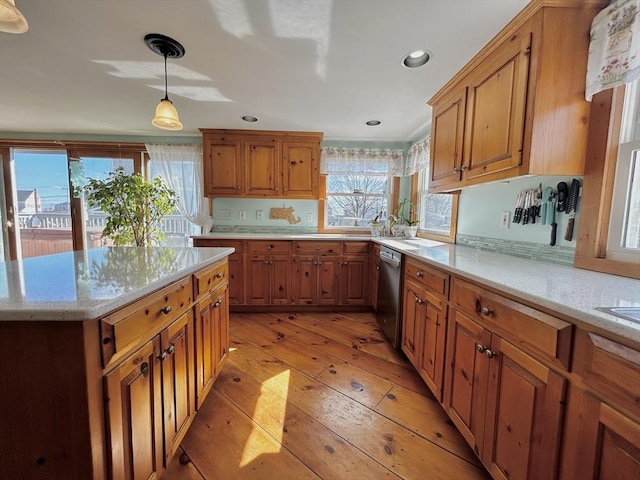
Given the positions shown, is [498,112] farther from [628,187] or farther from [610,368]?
[610,368]

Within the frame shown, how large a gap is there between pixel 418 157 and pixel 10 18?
10.3 feet

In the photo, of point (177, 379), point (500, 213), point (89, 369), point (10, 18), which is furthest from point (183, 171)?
point (500, 213)

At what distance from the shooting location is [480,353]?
114 centimetres

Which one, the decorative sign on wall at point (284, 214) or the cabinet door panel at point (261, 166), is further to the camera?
the decorative sign on wall at point (284, 214)

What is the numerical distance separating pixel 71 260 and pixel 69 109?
92.5 inches

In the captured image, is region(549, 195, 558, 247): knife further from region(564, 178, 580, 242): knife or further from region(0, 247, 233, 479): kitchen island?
region(0, 247, 233, 479): kitchen island

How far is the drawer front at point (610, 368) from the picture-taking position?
603 millimetres

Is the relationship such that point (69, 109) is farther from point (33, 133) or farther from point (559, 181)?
point (559, 181)

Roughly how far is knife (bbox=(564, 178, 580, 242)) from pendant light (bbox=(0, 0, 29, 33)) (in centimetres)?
247

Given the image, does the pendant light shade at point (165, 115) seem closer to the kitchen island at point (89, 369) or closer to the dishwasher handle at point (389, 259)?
the kitchen island at point (89, 369)

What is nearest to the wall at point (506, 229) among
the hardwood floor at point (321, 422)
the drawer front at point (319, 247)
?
the hardwood floor at point (321, 422)

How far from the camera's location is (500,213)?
191 centimetres

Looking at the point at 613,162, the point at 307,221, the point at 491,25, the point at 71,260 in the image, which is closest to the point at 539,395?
the point at 613,162

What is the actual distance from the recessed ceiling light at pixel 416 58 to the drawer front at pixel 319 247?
1829 millimetres
